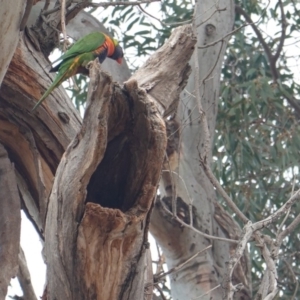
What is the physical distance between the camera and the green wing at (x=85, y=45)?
2708 millimetres

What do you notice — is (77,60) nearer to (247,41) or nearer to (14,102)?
(14,102)

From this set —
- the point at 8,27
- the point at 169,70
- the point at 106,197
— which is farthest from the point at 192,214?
the point at 8,27

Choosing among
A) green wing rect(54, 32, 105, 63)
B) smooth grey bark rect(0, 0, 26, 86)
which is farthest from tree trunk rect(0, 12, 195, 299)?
green wing rect(54, 32, 105, 63)

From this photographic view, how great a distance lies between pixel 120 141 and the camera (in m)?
1.79

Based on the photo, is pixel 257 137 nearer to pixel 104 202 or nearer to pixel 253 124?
pixel 253 124

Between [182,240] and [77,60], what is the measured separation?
1.07 meters

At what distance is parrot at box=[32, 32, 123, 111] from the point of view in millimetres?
2389

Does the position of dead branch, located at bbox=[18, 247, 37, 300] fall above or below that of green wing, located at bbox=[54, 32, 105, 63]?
below

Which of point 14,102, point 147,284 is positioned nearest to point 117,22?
point 14,102

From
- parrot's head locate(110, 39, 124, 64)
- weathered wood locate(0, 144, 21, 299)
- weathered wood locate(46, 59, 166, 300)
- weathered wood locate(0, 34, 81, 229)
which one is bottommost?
weathered wood locate(46, 59, 166, 300)

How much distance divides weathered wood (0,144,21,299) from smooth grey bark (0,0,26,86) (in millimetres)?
741

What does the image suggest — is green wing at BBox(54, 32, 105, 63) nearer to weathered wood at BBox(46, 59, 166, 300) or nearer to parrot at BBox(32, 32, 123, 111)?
parrot at BBox(32, 32, 123, 111)

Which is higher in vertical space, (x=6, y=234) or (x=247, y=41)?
(x=247, y=41)

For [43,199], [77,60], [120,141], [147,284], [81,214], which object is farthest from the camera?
[77,60]
